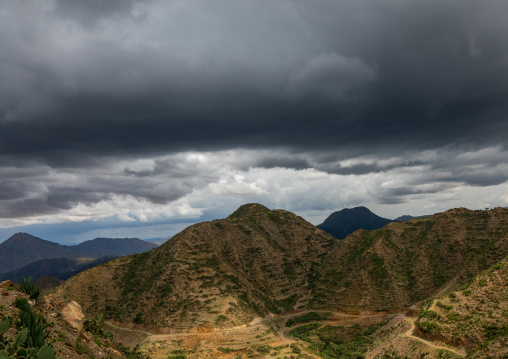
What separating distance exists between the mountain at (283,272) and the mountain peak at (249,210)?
2795 centimetres

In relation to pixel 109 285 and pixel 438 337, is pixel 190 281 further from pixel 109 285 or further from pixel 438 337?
pixel 438 337

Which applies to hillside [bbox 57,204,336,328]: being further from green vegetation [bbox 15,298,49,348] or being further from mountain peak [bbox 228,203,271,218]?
green vegetation [bbox 15,298,49,348]

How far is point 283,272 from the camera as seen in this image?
139 m

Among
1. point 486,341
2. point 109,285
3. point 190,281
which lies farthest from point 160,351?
point 486,341

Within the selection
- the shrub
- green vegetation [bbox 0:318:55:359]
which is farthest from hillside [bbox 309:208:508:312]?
green vegetation [bbox 0:318:55:359]

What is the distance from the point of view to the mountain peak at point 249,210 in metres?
184

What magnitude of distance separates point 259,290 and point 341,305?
33044 mm

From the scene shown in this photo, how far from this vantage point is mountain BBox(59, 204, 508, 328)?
9531 cm

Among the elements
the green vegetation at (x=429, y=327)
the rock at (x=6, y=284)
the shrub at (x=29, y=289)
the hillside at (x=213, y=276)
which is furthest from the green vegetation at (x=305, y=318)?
the rock at (x=6, y=284)

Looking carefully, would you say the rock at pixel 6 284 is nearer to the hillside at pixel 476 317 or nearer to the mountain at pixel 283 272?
the hillside at pixel 476 317

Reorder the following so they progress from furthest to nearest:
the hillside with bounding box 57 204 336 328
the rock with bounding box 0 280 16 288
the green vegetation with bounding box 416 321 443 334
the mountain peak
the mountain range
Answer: the mountain peak, the hillside with bounding box 57 204 336 328, the mountain range, the green vegetation with bounding box 416 321 443 334, the rock with bounding box 0 280 16 288

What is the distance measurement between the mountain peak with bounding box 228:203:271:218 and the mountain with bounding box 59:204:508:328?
27.9 metres

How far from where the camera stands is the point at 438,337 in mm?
48875

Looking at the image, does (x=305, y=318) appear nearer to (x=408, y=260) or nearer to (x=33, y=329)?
(x=408, y=260)
